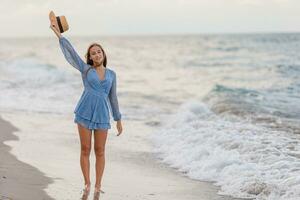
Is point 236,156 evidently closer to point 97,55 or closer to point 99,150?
point 99,150

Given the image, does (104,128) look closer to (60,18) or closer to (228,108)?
(60,18)

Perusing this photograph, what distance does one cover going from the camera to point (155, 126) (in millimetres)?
13523

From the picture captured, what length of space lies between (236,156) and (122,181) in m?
1.93

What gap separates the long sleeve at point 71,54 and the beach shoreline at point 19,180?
4.70 ft

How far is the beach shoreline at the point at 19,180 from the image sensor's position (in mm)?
6023

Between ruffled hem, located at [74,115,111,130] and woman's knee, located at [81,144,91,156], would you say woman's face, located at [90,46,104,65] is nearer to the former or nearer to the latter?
ruffled hem, located at [74,115,111,130]

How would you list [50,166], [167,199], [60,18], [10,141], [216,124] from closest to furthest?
1. [60,18]
2. [167,199]
3. [50,166]
4. [10,141]
5. [216,124]

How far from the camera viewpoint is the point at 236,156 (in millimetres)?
8445

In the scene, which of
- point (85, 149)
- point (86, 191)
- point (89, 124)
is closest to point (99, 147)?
point (85, 149)

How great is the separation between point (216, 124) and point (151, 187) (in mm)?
4998

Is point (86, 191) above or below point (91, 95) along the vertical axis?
below

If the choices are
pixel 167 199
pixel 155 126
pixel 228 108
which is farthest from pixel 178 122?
pixel 167 199

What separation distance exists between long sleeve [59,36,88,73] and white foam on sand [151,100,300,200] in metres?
2.51

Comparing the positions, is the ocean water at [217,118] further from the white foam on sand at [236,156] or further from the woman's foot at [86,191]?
the woman's foot at [86,191]
